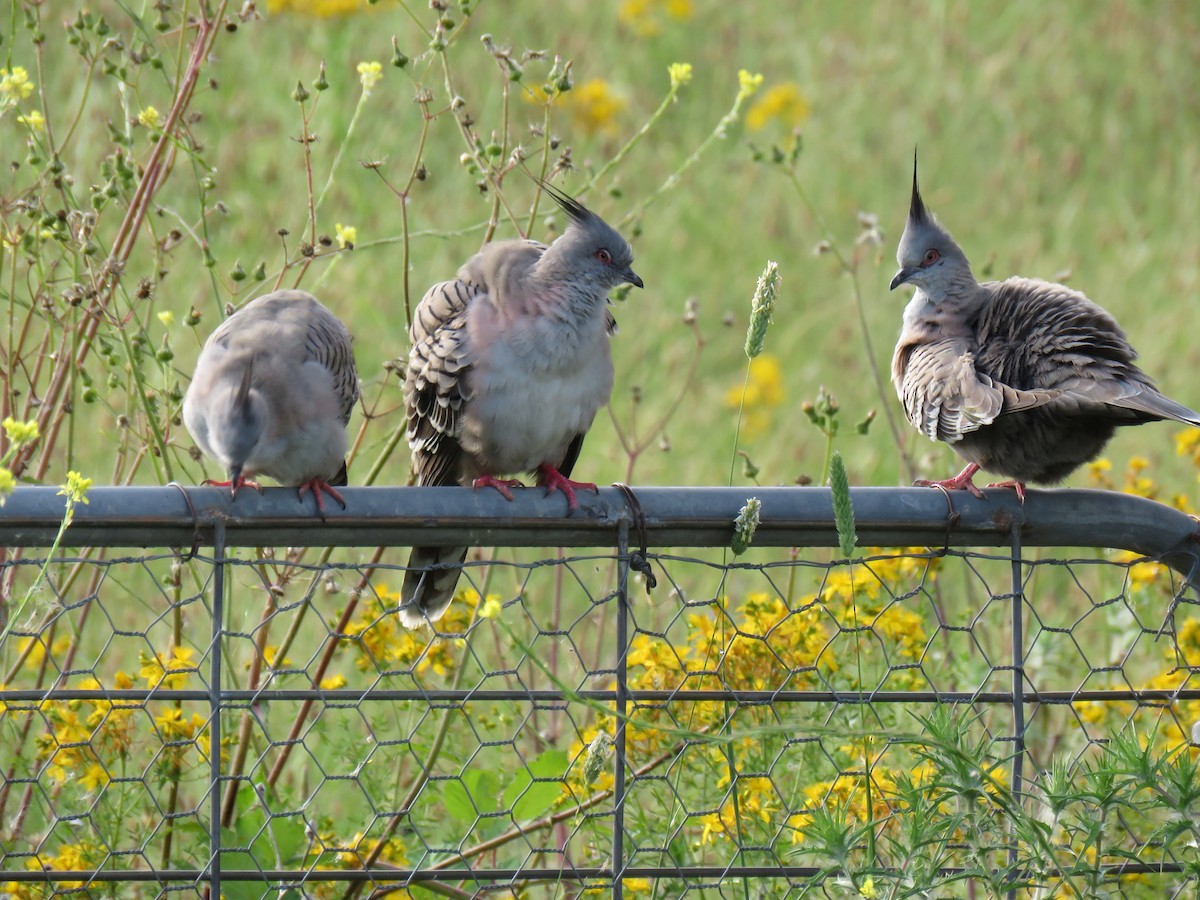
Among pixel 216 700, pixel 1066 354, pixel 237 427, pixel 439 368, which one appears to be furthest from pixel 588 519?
pixel 1066 354

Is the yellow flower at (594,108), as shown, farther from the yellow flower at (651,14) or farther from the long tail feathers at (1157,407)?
the long tail feathers at (1157,407)

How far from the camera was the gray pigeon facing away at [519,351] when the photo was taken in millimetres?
3748

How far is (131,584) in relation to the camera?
18.1ft

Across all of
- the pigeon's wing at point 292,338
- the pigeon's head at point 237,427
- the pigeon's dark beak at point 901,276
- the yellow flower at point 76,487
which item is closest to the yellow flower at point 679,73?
the pigeon's dark beak at point 901,276

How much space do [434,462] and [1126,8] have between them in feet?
27.4

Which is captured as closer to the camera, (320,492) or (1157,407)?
(320,492)

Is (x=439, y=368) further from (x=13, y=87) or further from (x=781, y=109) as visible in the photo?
(x=781, y=109)

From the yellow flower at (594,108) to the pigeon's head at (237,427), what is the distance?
6292 mm

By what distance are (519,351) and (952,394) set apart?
3.61 feet

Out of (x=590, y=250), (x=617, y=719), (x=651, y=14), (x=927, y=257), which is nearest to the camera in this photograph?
(x=617, y=719)

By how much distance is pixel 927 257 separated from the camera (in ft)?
14.6

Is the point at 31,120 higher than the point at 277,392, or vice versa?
the point at 31,120

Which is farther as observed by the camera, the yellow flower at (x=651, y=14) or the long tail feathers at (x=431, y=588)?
the yellow flower at (x=651, y=14)

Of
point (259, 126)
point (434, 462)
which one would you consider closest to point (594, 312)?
point (434, 462)
